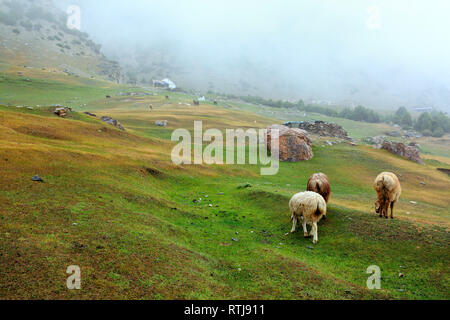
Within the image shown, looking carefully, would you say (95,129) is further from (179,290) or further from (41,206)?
(179,290)

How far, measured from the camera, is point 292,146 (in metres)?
46.0

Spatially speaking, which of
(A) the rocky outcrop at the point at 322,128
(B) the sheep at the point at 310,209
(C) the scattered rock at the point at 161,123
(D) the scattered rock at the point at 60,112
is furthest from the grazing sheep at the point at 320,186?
(A) the rocky outcrop at the point at 322,128

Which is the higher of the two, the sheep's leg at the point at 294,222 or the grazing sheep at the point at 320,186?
the grazing sheep at the point at 320,186


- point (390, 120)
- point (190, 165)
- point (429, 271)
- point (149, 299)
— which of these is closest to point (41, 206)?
point (149, 299)

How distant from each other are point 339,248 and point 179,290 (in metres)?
8.60

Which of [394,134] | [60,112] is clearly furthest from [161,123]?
[394,134]

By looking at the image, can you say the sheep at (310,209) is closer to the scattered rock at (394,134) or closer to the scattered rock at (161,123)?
the scattered rock at (161,123)

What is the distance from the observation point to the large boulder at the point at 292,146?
149 ft

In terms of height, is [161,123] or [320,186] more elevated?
[161,123]

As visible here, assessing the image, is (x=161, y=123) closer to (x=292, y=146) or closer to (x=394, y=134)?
(x=292, y=146)

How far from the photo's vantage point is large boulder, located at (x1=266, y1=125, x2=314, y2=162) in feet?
149

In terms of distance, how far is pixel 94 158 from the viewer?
74.7 ft

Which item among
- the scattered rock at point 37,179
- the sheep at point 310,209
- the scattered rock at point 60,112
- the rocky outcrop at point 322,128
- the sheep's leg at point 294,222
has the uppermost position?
the scattered rock at point 60,112

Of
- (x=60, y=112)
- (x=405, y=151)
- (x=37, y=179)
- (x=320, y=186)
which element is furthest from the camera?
(x=405, y=151)
